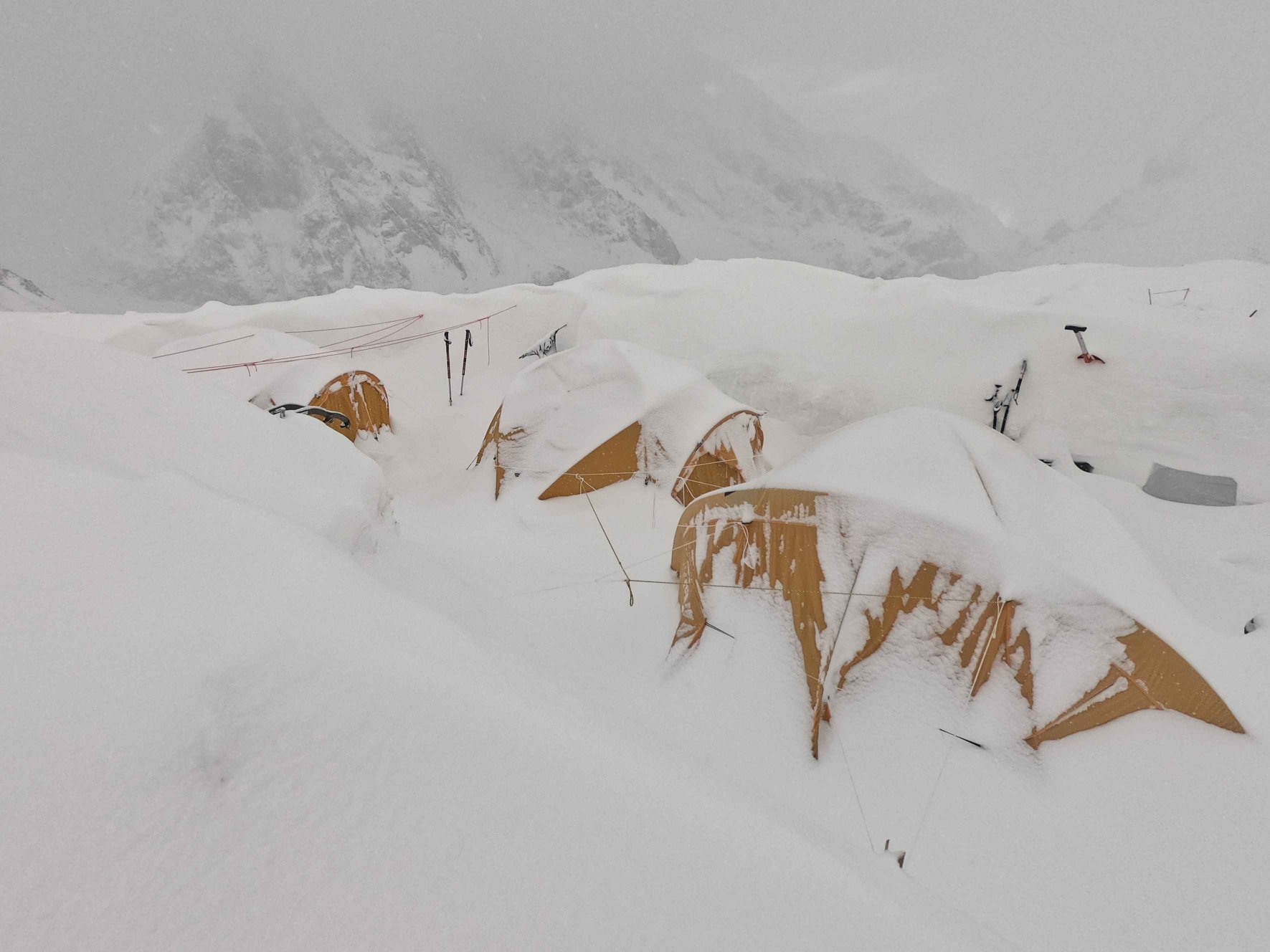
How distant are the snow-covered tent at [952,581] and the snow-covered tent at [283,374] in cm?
889

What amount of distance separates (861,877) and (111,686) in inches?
72.7

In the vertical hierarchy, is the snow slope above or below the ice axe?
above

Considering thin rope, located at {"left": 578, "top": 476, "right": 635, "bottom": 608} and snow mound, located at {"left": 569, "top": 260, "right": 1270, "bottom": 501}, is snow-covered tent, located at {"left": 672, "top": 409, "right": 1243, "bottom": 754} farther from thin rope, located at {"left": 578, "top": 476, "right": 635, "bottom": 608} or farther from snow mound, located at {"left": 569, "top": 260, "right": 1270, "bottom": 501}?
snow mound, located at {"left": 569, "top": 260, "right": 1270, "bottom": 501}

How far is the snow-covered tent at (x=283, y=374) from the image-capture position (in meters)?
9.73

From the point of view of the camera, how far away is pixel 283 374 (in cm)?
992

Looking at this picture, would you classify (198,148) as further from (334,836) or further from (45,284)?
(334,836)

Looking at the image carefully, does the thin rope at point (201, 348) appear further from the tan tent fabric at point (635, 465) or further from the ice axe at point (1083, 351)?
the ice axe at point (1083, 351)

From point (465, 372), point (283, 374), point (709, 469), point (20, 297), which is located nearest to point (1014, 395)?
point (709, 469)

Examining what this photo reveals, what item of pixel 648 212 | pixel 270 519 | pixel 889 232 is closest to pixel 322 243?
pixel 648 212

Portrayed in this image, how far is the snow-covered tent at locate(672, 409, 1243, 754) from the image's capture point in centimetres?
319

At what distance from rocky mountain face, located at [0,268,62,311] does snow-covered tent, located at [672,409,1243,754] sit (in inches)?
1918

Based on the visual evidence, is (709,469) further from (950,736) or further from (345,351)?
(345,351)

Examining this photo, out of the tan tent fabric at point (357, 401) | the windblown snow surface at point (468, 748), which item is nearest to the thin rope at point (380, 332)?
the tan tent fabric at point (357, 401)

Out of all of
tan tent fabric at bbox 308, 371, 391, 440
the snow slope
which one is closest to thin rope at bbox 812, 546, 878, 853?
the snow slope
